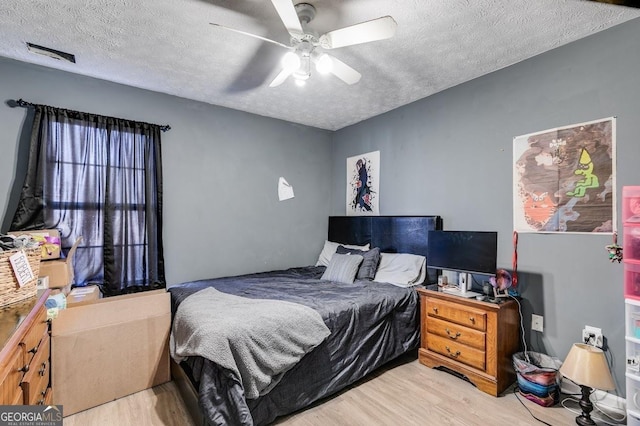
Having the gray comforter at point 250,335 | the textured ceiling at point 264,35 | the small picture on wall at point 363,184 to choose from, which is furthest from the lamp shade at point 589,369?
the small picture on wall at point 363,184

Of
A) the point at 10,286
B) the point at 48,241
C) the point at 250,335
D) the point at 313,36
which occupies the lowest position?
the point at 250,335

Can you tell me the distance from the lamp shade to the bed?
45.0 inches

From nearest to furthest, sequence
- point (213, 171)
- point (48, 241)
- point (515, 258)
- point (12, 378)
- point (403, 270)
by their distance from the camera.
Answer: point (12, 378) < point (48, 241) < point (515, 258) < point (403, 270) < point (213, 171)

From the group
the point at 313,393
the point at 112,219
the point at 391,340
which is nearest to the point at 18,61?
the point at 112,219

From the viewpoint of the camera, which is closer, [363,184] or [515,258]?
[515,258]

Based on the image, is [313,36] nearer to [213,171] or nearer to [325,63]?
[325,63]

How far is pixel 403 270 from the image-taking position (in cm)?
312

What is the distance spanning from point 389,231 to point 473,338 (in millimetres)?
1457

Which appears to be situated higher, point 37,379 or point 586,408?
point 37,379

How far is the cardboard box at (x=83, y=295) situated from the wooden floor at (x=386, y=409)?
0.77 meters

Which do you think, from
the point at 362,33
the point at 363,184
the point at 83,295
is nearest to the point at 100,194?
the point at 83,295

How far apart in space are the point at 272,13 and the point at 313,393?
2505 mm

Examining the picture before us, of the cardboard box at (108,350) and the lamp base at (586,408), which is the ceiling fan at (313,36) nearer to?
the cardboard box at (108,350)

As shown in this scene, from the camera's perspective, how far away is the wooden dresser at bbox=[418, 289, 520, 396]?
2.27 metres
